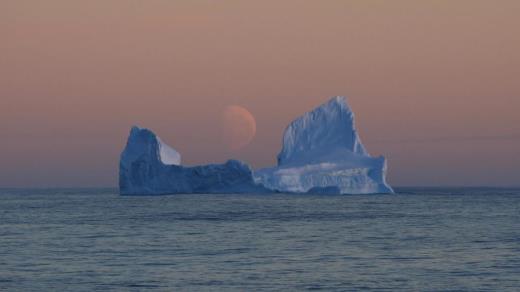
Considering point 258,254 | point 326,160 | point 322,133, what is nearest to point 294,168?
point 326,160

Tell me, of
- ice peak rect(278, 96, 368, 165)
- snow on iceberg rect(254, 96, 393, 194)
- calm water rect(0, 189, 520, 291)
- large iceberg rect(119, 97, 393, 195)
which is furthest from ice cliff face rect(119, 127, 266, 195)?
calm water rect(0, 189, 520, 291)

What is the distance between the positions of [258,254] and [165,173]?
5451cm

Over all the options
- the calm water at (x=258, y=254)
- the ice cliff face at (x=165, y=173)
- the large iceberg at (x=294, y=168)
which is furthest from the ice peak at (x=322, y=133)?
the calm water at (x=258, y=254)

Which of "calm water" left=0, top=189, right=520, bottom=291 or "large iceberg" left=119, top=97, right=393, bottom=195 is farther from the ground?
"large iceberg" left=119, top=97, right=393, bottom=195

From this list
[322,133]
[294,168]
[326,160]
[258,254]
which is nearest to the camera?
[258,254]

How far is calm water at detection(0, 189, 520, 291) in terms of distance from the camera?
2436cm

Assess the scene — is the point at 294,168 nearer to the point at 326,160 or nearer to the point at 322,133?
the point at 326,160

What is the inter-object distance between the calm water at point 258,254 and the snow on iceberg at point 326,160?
3315 cm

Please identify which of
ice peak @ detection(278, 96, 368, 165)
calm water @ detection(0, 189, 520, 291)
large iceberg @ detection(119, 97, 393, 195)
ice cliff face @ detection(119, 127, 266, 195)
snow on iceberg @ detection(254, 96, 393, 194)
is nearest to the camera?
calm water @ detection(0, 189, 520, 291)

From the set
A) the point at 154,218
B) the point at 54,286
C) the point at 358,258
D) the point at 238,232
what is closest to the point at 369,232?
the point at 238,232

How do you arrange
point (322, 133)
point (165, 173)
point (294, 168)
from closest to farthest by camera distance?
point (165, 173) → point (294, 168) → point (322, 133)

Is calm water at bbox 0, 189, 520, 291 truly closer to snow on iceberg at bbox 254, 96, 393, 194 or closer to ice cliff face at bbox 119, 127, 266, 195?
ice cliff face at bbox 119, 127, 266, 195

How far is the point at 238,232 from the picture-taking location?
139 ft

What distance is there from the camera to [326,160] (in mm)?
87375
